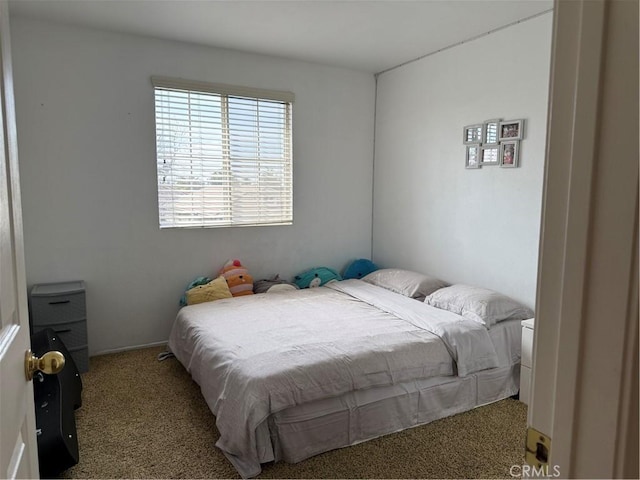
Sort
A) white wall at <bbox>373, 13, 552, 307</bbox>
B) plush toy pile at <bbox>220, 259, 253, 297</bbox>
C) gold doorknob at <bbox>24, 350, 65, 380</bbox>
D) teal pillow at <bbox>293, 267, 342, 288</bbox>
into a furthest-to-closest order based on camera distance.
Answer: teal pillow at <bbox>293, 267, 342, 288</bbox>
plush toy pile at <bbox>220, 259, 253, 297</bbox>
white wall at <bbox>373, 13, 552, 307</bbox>
gold doorknob at <bbox>24, 350, 65, 380</bbox>

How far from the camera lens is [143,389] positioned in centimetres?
299

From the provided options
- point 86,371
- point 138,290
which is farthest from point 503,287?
point 86,371

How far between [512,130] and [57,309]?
11.4ft

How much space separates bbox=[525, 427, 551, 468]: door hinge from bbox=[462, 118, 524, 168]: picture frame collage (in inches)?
113

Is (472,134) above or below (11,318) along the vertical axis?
above

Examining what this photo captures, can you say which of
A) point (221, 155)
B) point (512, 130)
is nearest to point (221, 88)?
point (221, 155)

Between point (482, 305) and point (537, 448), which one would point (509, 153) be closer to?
point (482, 305)

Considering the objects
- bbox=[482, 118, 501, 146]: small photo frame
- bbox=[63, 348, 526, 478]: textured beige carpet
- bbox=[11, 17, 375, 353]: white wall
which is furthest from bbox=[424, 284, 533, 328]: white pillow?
bbox=[11, 17, 375, 353]: white wall

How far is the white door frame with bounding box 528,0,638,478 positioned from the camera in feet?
1.81

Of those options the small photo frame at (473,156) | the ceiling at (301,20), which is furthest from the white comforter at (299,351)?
the ceiling at (301,20)

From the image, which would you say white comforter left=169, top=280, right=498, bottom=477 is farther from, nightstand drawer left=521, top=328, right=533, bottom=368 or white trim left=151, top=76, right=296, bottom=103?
white trim left=151, top=76, right=296, bottom=103

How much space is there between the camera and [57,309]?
10.3 ft

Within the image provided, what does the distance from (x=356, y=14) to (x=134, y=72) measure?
179 centimetres

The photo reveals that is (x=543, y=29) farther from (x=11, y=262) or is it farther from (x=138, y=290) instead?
(x=138, y=290)
